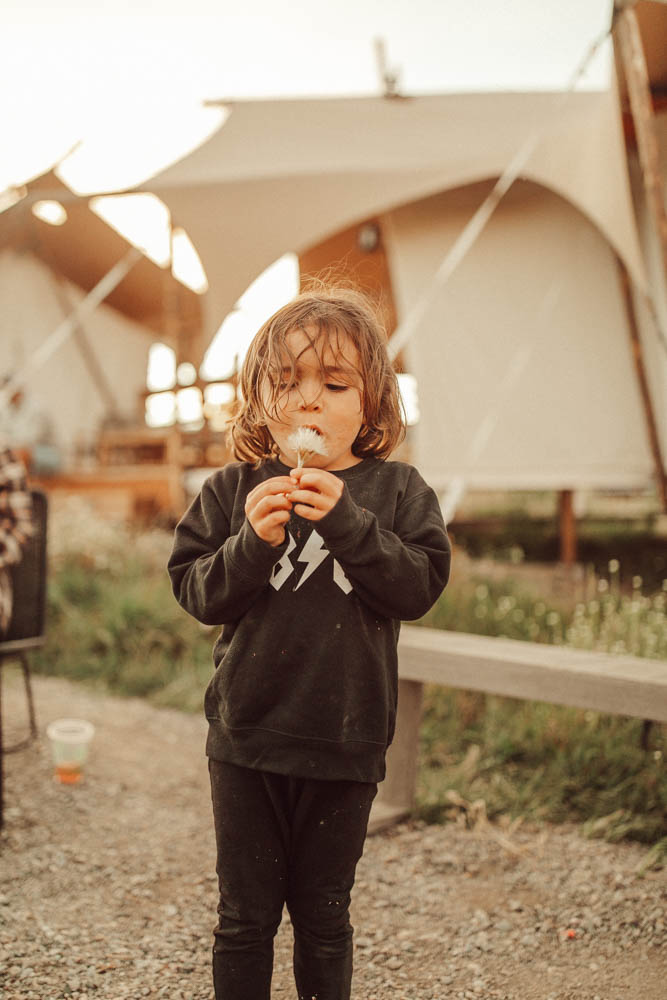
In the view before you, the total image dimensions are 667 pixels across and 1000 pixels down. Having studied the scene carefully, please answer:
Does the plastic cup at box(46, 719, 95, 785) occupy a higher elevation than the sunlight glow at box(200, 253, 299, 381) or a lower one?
lower

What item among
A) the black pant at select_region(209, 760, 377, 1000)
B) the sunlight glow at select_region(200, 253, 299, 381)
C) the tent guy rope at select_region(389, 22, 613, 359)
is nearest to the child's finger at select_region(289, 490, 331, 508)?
the black pant at select_region(209, 760, 377, 1000)

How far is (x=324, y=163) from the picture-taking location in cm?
572

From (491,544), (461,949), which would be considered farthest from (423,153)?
(461,949)

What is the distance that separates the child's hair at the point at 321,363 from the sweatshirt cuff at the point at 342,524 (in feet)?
0.73

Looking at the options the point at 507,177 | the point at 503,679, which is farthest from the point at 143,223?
the point at 503,679

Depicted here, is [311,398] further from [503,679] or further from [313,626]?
[503,679]

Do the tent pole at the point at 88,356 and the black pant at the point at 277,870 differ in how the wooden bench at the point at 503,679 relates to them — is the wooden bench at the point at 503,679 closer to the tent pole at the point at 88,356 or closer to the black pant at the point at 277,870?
the black pant at the point at 277,870

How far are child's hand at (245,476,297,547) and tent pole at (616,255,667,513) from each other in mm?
4519

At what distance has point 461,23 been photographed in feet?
20.9

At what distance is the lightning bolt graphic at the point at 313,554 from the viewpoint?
1454 millimetres

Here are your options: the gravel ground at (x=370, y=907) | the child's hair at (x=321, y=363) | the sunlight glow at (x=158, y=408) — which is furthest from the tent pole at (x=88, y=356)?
the child's hair at (x=321, y=363)

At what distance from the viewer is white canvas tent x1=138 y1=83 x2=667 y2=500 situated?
571cm

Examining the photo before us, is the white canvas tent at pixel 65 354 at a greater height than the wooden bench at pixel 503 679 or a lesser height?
greater

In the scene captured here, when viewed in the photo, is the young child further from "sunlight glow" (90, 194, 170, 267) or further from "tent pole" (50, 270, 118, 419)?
"tent pole" (50, 270, 118, 419)
